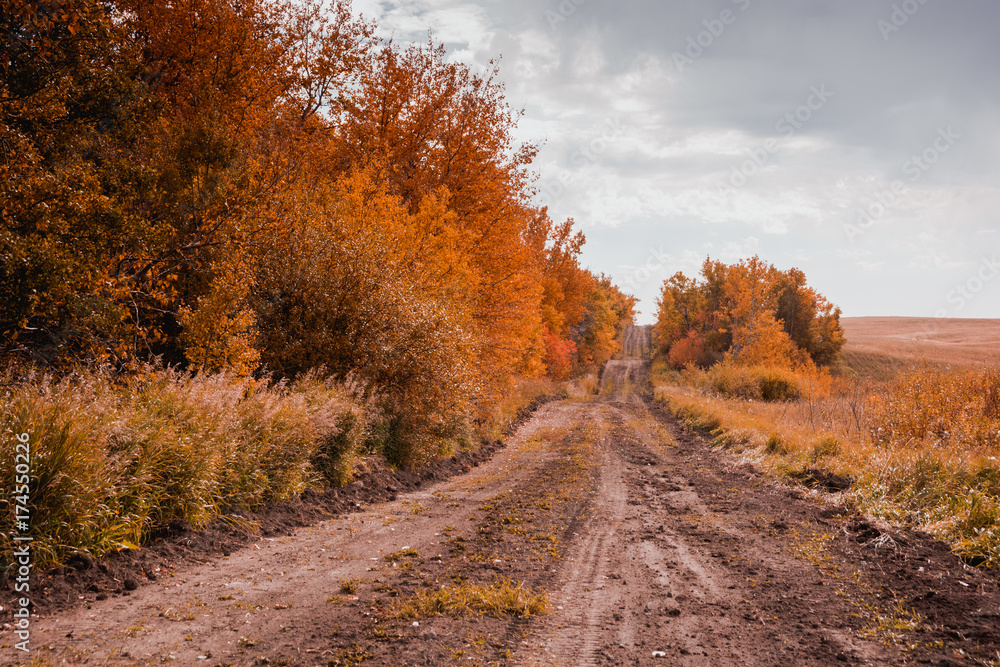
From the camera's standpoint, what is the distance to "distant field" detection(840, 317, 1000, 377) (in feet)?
216

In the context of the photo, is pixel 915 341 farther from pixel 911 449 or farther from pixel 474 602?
pixel 474 602

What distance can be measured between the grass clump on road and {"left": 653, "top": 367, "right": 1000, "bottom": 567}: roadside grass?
5.08 meters

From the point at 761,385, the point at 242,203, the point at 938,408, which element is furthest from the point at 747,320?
the point at 242,203

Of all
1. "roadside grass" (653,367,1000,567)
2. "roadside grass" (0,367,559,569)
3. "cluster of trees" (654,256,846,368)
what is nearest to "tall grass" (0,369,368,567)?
"roadside grass" (0,367,559,569)

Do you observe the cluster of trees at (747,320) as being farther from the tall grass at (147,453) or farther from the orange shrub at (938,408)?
the tall grass at (147,453)

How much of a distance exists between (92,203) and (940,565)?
11342 mm

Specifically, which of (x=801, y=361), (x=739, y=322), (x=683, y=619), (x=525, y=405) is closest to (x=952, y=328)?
(x=801, y=361)

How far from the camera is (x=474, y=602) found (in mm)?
4867

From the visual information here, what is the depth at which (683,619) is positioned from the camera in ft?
15.5

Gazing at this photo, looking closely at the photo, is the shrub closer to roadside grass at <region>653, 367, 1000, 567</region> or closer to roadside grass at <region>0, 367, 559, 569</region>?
roadside grass at <region>653, 367, 1000, 567</region>

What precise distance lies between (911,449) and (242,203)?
1320 centimetres

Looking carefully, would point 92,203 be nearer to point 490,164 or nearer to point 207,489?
point 207,489

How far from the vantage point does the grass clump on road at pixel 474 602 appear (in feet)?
15.2

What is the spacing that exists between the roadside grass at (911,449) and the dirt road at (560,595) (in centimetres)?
55
